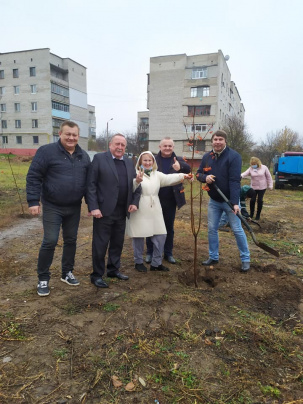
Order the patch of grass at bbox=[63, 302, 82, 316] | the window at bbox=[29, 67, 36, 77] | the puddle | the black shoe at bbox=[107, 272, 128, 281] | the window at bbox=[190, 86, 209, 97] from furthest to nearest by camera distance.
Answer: the window at bbox=[29, 67, 36, 77] < the window at bbox=[190, 86, 209, 97] < the puddle < the black shoe at bbox=[107, 272, 128, 281] < the patch of grass at bbox=[63, 302, 82, 316]

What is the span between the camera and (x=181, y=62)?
3625 centimetres

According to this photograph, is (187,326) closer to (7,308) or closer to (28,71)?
(7,308)

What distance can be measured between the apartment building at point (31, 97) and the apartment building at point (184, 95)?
1393cm

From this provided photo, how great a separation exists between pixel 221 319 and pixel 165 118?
3707 cm

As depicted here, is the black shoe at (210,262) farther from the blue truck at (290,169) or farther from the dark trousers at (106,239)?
the blue truck at (290,169)

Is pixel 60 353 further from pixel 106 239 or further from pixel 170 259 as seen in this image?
pixel 170 259

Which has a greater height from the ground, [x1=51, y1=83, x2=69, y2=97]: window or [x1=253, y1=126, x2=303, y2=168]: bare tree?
[x1=51, y1=83, x2=69, y2=97]: window

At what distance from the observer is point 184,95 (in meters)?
36.6

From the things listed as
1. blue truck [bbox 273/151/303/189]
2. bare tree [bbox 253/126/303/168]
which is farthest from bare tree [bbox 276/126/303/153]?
blue truck [bbox 273/151/303/189]

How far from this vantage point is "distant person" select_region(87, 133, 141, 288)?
3.24 m

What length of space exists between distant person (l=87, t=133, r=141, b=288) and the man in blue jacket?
1117 mm

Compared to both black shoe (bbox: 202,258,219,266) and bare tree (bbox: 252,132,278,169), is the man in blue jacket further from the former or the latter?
bare tree (bbox: 252,132,278,169)

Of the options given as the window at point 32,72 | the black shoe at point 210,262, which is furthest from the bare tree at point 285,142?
the black shoe at point 210,262

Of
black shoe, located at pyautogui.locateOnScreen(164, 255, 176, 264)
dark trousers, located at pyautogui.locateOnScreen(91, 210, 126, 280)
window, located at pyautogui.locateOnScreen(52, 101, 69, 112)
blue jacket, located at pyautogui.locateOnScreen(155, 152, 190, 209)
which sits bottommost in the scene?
black shoe, located at pyautogui.locateOnScreen(164, 255, 176, 264)
